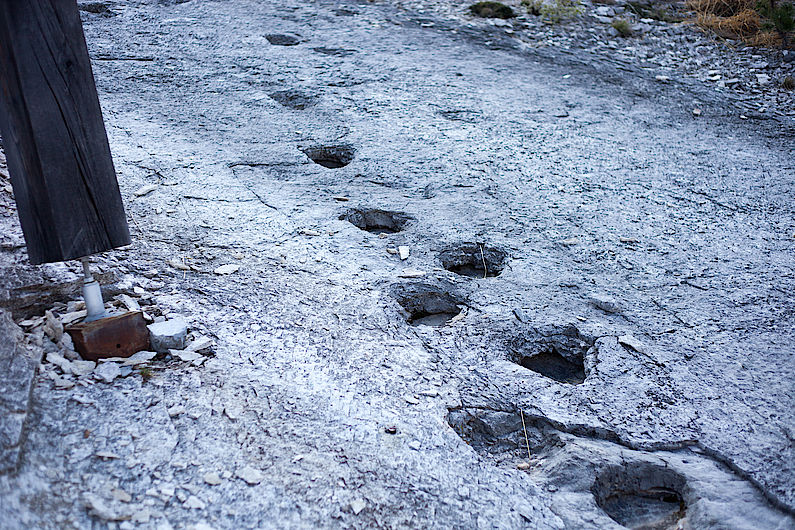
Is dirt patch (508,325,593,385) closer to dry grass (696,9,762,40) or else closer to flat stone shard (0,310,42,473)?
flat stone shard (0,310,42,473)

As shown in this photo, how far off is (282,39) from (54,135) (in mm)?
3354

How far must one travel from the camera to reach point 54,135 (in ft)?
4.87

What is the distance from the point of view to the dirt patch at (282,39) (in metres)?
4.50

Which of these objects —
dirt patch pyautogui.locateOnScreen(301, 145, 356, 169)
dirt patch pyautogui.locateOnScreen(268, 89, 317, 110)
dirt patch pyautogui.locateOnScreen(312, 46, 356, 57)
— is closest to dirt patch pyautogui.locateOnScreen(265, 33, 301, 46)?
dirt patch pyautogui.locateOnScreen(312, 46, 356, 57)

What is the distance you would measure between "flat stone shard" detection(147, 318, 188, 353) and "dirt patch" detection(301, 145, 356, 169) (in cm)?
162

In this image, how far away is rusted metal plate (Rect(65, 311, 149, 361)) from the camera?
1.67 m

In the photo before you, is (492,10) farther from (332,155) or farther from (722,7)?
(332,155)

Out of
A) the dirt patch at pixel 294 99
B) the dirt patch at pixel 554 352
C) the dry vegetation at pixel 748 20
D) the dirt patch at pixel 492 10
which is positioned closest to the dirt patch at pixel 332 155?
the dirt patch at pixel 294 99

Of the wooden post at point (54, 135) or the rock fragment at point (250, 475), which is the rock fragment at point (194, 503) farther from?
the wooden post at point (54, 135)

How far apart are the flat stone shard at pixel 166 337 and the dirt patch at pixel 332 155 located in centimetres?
162

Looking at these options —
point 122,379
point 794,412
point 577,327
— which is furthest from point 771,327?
point 122,379

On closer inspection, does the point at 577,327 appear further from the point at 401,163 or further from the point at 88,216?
the point at 88,216

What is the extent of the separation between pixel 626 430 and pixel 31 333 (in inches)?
67.9

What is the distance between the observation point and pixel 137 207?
101 inches
